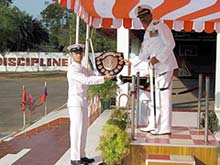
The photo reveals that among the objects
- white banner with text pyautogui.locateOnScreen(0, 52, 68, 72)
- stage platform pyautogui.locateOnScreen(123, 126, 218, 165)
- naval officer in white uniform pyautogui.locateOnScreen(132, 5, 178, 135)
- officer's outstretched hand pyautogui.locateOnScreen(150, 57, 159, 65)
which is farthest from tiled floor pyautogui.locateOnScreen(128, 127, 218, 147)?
white banner with text pyautogui.locateOnScreen(0, 52, 68, 72)

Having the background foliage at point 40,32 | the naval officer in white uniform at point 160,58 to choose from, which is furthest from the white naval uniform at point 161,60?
the background foliage at point 40,32

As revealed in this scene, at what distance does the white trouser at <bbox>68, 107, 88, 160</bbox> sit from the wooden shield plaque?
1.80 feet

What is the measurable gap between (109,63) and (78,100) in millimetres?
629

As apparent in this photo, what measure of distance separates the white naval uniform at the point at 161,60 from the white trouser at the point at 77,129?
90cm

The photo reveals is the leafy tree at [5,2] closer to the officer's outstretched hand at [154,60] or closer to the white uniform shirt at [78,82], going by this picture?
the white uniform shirt at [78,82]

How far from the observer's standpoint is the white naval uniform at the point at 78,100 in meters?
4.99

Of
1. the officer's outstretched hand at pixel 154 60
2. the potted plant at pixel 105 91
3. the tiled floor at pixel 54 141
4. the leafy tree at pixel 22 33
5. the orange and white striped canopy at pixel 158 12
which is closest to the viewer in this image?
the tiled floor at pixel 54 141

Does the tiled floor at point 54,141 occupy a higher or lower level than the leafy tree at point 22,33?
lower

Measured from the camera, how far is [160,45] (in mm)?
5184

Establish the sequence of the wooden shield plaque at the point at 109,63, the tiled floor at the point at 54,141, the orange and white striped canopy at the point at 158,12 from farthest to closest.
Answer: the orange and white striped canopy at the point at 158,12
the wooden shield plaque at the point at 109,63
the tiled floor at the point at 54,141

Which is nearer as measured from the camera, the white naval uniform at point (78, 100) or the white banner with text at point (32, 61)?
the white naval uniform at point (78, 100)

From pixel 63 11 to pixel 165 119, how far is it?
54.4 meters

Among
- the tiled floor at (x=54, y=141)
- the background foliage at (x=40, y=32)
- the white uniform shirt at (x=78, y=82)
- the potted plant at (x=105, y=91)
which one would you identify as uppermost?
the background foliage at (x=40, y=32)

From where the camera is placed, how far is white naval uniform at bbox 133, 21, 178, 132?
5145mm
